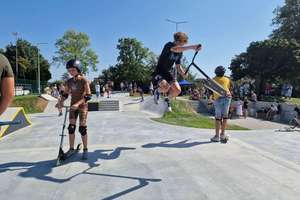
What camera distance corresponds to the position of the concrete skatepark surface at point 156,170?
12.9ft

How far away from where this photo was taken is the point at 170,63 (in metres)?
6.60

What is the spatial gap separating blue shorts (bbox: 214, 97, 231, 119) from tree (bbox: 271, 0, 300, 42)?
46.8 metres

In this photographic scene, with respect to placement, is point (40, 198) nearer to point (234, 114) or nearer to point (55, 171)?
point (55, 171)

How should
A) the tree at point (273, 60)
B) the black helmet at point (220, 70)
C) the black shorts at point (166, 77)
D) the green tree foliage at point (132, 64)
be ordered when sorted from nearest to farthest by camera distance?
the black shorts at point (166, 77) → the black helmet at point (220, 70) → the tree at point (273, 60) → the green tree foliage at point (132, 64)

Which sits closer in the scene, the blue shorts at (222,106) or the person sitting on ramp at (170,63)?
the person sitting on ramp at (170,63)

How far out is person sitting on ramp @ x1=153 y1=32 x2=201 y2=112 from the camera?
20.5ft

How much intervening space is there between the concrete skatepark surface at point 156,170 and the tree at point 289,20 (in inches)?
1886

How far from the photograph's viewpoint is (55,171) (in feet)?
16.0

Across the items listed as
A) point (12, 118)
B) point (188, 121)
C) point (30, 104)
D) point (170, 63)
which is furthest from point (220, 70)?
point (30, 104)

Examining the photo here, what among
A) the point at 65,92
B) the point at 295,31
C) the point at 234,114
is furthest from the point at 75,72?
the point at 295,31

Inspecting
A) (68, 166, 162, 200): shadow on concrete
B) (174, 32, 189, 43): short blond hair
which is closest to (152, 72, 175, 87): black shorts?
(174, 32, 189, 43): short blond hair

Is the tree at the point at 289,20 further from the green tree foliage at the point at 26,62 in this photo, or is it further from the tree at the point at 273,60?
the green tree foliage at the point at 26,62

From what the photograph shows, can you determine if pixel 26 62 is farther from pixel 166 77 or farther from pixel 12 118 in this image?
pixel 166 77

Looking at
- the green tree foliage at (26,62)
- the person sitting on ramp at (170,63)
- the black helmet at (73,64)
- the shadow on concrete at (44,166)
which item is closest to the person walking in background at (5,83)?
the shadow on concrete at (44,166)
